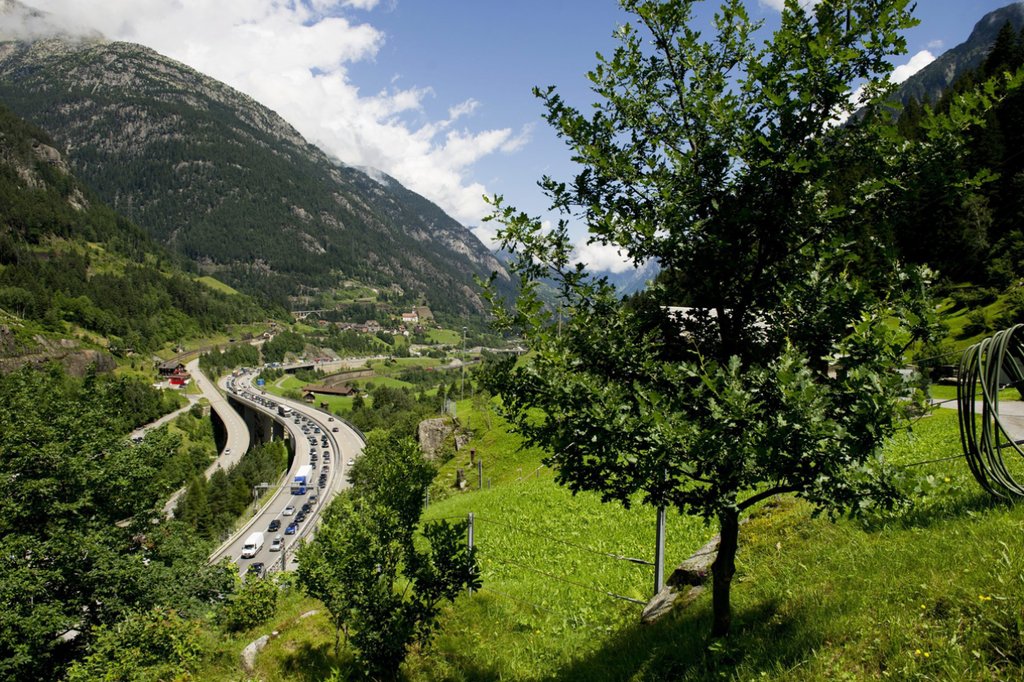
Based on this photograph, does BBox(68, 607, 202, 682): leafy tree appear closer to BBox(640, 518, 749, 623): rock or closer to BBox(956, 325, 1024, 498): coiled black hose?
BBox(640, 518, 749, 623): rock

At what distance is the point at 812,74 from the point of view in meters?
5.00

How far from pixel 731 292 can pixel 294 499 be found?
299 feet

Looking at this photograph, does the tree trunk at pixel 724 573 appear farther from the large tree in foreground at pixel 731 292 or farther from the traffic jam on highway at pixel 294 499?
the traffic jam on highway at pixel 294 499

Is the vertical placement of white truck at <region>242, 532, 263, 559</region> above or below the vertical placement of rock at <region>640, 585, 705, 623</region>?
below

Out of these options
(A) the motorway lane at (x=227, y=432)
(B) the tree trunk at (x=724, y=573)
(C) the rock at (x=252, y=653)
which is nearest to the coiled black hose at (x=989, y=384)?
(B) the tree trunk at (x=724, y=573)

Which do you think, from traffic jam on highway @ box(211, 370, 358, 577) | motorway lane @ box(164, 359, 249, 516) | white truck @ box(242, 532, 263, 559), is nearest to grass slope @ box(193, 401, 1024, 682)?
traffic jam on highway @ box(211, 370, 358, 577)

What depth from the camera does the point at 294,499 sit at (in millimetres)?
A: 84250

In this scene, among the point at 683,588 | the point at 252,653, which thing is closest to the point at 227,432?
the point at 252,653

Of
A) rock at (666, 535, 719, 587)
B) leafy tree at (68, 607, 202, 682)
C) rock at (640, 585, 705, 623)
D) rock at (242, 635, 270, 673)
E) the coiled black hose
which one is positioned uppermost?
the coiled black hose

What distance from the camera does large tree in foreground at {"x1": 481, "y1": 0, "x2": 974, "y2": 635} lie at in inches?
179

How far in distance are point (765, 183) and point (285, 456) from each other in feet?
391

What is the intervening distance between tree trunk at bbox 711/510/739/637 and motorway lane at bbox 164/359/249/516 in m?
113

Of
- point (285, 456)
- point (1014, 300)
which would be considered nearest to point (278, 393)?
point (285, 456)

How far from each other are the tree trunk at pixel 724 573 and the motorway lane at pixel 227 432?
370ft
